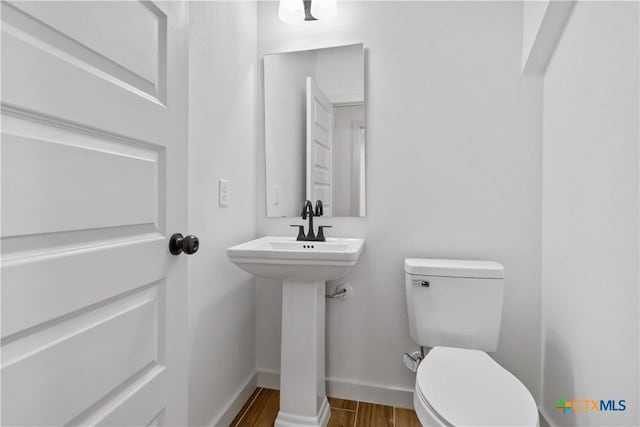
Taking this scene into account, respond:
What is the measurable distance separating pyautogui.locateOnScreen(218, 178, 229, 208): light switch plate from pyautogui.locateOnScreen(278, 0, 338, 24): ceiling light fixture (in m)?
0.94

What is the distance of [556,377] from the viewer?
4.53 ft

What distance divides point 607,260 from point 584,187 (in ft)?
0.92

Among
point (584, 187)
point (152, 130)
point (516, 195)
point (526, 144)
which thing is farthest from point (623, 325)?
point (152, 130)

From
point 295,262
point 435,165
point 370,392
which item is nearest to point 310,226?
point 295,262

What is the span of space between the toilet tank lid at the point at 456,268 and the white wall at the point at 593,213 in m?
0.24

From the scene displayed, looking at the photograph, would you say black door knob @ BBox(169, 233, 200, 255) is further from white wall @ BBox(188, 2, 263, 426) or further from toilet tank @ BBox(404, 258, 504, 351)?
toilet tank @ BBox(404, 258, 504, 351)

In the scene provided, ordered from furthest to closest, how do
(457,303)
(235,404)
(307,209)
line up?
(307,209) < (235,404) < (457,303)

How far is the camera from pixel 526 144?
1.57 metres

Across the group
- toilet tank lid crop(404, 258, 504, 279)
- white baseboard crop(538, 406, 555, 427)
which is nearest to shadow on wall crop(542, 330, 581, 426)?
white baseboard crop(538, 406, 555, 427)

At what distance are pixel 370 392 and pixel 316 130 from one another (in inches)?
56.2

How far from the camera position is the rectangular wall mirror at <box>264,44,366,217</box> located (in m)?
1.76

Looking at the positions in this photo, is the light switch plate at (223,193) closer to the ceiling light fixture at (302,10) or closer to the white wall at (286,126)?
the white wall at (286,126)

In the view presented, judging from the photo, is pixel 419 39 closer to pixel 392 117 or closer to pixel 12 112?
pixel 392 117

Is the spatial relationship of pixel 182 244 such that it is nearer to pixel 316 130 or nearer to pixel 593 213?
pixel 316 130
